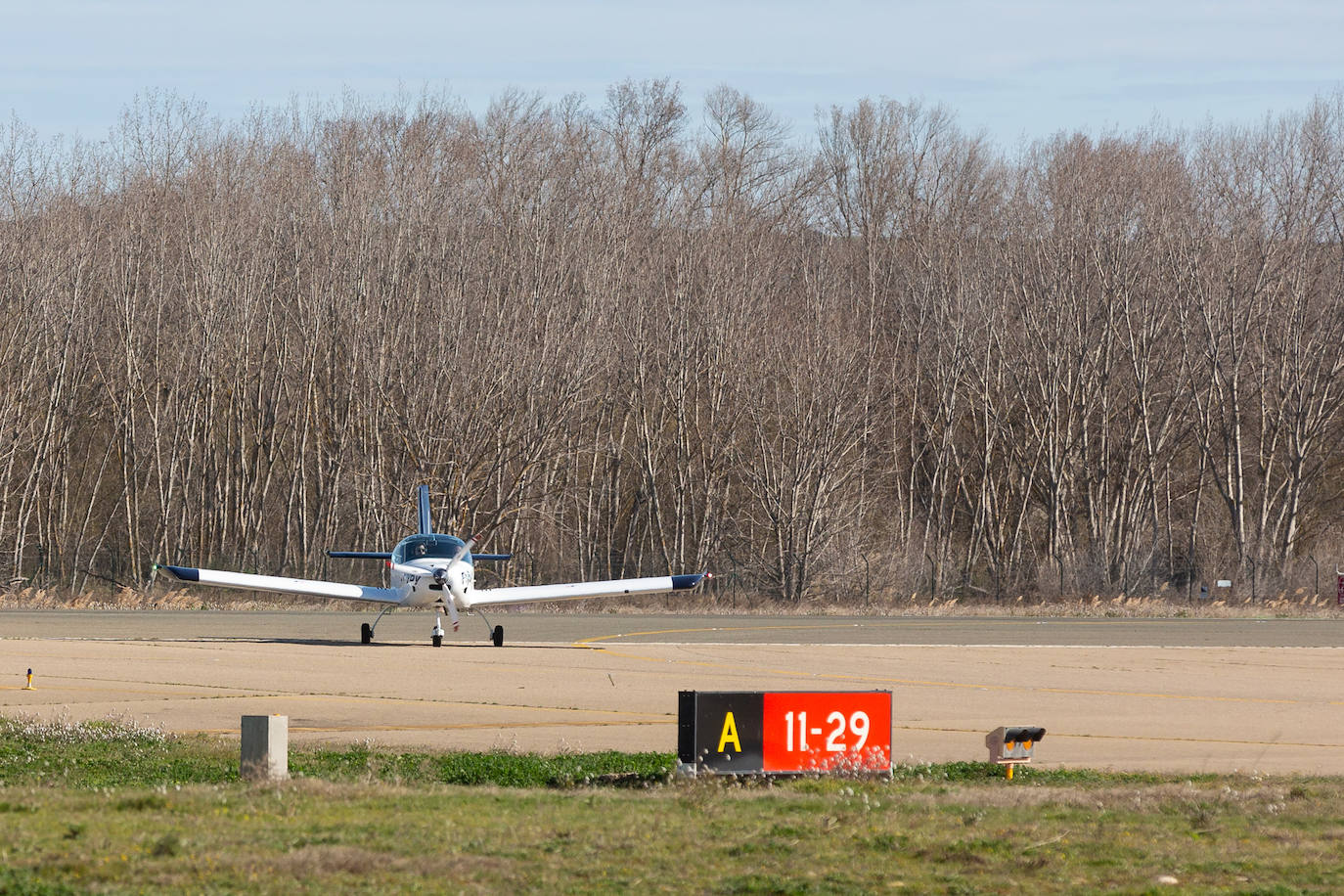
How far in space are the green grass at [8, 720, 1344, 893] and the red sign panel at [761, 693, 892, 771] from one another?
19 centimetres

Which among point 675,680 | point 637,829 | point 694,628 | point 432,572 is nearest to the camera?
point 637,829

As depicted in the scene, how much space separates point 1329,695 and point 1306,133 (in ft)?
118

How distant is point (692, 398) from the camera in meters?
53.4

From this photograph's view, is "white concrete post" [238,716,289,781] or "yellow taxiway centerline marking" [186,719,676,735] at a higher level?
"white concrete post" [238,716,289,781]

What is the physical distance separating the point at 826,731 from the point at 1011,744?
182 cm

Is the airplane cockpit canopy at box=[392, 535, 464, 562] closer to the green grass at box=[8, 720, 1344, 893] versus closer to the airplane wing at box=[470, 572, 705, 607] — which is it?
the airplane wing at box=[470, 572, 705, 607]

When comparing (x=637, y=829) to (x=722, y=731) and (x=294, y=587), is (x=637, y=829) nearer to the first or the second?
(x=722, y=731)

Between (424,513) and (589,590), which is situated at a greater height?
(424,513)

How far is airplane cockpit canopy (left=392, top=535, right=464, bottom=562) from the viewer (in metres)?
27.9

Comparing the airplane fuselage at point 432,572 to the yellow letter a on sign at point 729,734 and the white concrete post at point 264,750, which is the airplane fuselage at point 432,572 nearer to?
the white concrete post at point 264,750

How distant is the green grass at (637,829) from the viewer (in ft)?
24.3

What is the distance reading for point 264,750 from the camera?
10.6m

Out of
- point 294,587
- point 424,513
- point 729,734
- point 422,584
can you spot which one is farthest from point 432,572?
point 729,734

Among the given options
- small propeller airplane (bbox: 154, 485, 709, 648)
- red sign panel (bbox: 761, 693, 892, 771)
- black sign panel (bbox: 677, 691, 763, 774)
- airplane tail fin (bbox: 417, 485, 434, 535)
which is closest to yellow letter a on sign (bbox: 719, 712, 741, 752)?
black sign panel (bbox: 677, 691, 763, 774)
